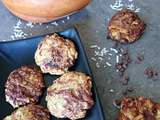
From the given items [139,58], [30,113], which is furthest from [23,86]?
[139,58]

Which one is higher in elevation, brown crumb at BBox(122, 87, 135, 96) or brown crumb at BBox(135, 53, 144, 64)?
brown crumb at BBox(135, 53, 144, 64)

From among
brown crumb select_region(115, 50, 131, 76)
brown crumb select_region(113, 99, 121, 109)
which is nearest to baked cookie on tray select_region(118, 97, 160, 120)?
brown crumb select_region(113, 99, 121, 109)

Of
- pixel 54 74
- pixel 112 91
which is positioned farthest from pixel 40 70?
pixel 112 91

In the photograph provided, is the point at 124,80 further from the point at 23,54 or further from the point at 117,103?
the point at 23,54

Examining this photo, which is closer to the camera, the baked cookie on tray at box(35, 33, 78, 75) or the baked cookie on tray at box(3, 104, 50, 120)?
the baked cookie on tray at box(3, 104, 50, 120)

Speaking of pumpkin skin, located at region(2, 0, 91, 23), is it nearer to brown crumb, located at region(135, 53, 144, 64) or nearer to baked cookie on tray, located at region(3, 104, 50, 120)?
brown crumb, located at region(135, 53, 144, 64)

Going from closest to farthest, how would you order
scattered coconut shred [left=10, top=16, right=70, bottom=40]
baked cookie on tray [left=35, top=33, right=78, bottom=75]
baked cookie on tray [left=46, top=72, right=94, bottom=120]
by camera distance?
baked cookie on tray [left=46, top=72, right=94, bottom=120], baked cookie on tray [left=35, top=33, right=78, bottom=75], scattered coconut shred [left=10, top=16, right=70, bottom=40]

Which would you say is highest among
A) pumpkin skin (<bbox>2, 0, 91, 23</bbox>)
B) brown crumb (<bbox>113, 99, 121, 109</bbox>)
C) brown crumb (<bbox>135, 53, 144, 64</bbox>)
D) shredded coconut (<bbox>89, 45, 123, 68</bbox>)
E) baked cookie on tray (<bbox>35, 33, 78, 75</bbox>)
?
pumpkin skin (<bbox>2, 0, 91, 23</bbox>)
